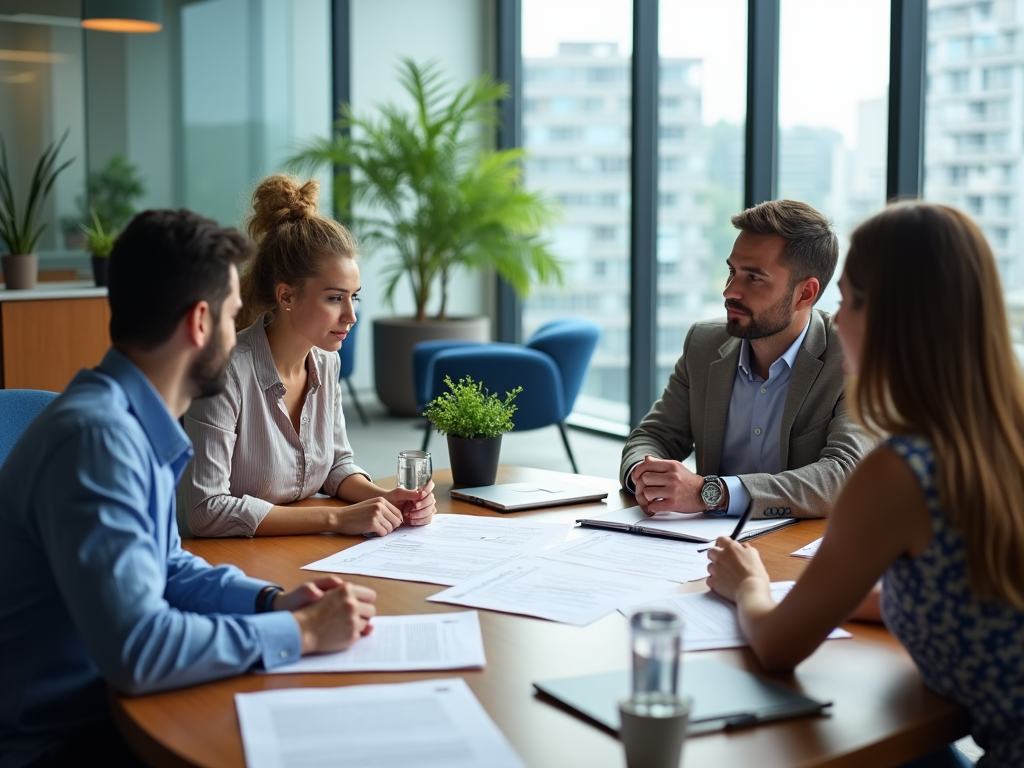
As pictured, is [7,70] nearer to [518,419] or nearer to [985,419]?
[518,419]

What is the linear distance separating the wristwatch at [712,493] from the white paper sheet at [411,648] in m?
0.73

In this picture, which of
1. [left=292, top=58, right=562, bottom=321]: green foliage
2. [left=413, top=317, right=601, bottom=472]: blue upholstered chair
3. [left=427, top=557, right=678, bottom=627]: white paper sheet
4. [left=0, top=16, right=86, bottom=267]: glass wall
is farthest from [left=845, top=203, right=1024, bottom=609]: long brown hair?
[left=0, top=16, right=86, bottom=267]: glass wall

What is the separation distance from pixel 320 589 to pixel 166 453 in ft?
0.99

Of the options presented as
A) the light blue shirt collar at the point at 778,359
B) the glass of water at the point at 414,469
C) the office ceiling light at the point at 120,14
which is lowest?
the glass of water at the point at 414,469

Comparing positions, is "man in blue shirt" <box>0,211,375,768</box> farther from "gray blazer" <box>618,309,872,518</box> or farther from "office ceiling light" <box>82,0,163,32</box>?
"office ceiling light" <box>82,0,163,32</box>

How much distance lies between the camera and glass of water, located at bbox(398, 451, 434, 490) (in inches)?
84.4

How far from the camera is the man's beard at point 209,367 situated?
1555mm

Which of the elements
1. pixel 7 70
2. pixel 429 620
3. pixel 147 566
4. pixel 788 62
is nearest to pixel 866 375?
pixel 429 620

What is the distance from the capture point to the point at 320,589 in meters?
1.59

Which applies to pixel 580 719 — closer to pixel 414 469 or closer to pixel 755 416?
pixel 414 469

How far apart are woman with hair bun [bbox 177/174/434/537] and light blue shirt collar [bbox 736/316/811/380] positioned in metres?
0.82

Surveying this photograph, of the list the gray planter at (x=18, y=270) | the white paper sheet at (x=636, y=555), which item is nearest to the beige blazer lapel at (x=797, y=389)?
the white paper sheet at (x=636, y=555)

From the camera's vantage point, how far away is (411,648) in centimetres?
148

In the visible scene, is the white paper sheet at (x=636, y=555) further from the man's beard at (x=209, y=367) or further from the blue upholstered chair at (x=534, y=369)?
the blue upholstered chair at (x=534, y=369)
